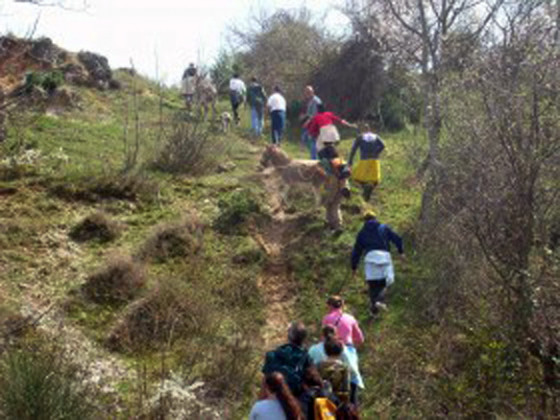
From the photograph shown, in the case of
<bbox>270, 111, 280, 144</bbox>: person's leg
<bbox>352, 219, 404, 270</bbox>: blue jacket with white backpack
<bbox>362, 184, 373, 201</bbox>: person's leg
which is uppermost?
<bbox>270, 111, 280, 144</bbox>: person's leg

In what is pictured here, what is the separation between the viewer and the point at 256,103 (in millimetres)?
17141

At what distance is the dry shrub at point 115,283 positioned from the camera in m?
8.48

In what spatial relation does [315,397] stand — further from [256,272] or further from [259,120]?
[259,120]

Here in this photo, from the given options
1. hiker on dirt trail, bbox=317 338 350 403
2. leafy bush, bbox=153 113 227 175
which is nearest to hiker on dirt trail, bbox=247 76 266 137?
leafy bush, bbox=153 113 227 175

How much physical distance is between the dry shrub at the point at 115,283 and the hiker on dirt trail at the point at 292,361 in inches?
149

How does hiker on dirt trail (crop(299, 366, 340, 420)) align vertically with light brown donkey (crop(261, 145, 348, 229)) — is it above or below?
below

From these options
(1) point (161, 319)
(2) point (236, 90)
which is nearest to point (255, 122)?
(2) point (236, 90)

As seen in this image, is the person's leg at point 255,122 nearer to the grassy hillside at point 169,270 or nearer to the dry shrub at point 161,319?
the grassy hillside at point 169,270

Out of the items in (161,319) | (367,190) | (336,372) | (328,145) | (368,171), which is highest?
(328,145)

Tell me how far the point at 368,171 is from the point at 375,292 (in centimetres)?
380

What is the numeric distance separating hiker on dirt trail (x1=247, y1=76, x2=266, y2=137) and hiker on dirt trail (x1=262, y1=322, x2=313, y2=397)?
12.2 m

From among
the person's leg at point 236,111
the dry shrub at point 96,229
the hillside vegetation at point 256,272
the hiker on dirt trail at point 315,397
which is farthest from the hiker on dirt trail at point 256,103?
the hiker on dirt trail at point 315,397

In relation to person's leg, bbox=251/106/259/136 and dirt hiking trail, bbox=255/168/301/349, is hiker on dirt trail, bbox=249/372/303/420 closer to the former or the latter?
dirt hiking trail, bbox=255/168/301/349

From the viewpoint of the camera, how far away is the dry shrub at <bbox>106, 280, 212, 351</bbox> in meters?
7.59
